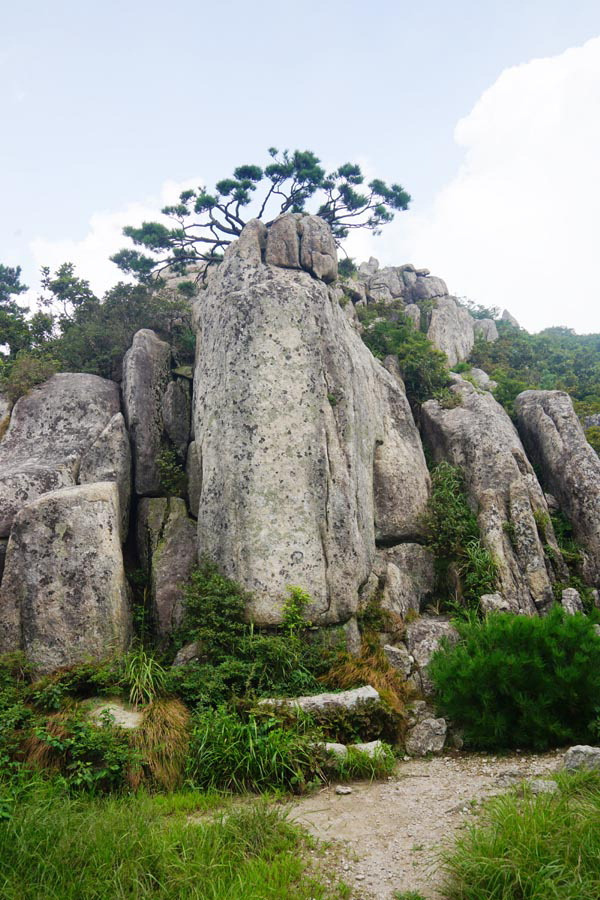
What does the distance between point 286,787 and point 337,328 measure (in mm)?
10090

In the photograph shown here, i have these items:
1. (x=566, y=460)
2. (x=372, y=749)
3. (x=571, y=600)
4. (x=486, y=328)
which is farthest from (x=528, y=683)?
(x=486, y=328)

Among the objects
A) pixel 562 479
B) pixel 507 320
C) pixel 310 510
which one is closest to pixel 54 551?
pixel 310 510

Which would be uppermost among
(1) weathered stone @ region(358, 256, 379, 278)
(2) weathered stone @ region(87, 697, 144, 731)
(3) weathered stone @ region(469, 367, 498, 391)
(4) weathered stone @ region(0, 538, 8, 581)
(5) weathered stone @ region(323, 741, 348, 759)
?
(1) weathered stone @ region(358, 256, 379, 278)

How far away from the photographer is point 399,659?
434 inches

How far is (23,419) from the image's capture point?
1398cm

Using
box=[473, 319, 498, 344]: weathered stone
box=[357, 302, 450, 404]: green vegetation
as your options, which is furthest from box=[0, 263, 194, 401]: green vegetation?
box=[473, 319, 498, 344]: weathered stone

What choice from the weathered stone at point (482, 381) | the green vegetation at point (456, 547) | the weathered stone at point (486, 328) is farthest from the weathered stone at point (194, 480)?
the weathered stone at point (486, 328)

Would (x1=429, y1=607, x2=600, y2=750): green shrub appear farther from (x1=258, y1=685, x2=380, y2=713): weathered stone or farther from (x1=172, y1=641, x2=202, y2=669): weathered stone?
(x1=172, y1=641, x2=202, y2=669): weathered stone

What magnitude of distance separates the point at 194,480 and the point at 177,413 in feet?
7.61

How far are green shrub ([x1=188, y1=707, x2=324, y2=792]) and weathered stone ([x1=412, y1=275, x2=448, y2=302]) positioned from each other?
98.5ft

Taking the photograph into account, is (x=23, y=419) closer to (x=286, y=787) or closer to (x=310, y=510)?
(x=310, y=510)

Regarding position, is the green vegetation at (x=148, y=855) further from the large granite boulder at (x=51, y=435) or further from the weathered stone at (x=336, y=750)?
the large granite boulder at (x=51, y=435)

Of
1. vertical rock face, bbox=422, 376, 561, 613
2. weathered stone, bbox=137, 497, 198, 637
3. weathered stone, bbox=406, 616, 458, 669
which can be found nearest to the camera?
weathered stone, bbox=406, 616, 458, 669

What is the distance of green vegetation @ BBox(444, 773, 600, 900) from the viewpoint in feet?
14.9
